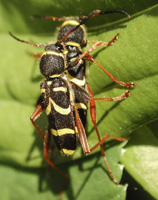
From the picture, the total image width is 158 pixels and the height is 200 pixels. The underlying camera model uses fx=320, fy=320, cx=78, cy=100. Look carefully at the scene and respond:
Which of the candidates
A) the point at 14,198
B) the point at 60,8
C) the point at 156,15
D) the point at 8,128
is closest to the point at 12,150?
the point at 8,128

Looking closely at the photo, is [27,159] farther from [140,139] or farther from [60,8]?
[60,8]

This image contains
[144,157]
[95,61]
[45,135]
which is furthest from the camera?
[45,135]

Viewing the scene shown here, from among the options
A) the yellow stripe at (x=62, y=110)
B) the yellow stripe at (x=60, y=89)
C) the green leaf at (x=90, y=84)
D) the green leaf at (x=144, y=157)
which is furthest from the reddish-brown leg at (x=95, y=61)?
the yellow stripe at (x=62, y=110)

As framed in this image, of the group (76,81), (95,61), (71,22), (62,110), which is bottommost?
(62,110)

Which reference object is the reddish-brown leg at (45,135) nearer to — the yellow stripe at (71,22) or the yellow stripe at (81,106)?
the yellow stripe at (81,106)

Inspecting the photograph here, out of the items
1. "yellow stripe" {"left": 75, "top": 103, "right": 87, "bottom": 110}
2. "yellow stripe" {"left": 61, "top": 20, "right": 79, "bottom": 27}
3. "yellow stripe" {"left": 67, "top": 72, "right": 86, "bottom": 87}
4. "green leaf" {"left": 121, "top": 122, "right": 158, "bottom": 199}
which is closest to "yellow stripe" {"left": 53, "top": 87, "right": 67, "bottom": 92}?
"yellow stripe" {"left": 67, "top": 72, "right": 86, "bottom": 87}

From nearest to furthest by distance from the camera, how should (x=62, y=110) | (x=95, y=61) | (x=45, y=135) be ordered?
(x=95, y=61)
(x=62, y=110)
(x=45, y=135)

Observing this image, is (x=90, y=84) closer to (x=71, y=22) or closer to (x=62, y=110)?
(x=62, y=110)

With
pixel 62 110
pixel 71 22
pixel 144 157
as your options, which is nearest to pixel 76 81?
pixel 62 110
